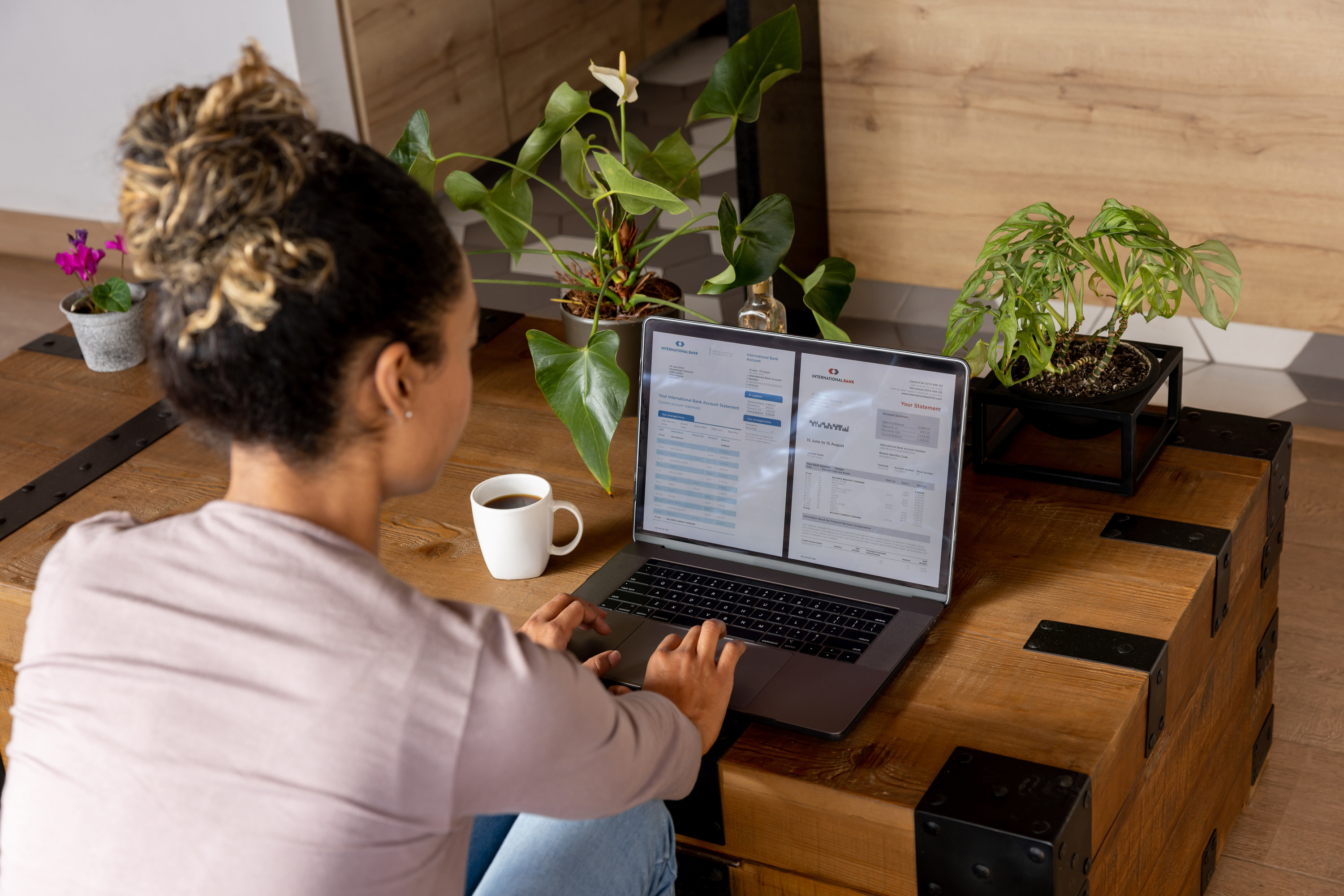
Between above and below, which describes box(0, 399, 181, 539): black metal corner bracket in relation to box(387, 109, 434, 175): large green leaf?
below

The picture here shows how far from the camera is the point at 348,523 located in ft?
2.77

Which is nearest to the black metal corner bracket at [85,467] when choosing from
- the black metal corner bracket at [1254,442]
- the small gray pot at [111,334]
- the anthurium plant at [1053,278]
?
the small gray pot at [111,334]

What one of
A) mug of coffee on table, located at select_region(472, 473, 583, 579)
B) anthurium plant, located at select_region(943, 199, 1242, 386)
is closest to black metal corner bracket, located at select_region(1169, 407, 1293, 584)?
anthurium plant, located at select_region(943, 199, 1242, 386)

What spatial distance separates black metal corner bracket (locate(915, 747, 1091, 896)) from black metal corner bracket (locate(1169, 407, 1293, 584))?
56 cm

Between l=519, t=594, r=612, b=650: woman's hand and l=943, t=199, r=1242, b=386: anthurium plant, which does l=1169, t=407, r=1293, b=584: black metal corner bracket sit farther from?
l=519, t=594, r=612, b=650: woman's hand

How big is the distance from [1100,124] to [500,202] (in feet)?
4.71

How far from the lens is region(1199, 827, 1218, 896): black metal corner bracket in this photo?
4.92ft

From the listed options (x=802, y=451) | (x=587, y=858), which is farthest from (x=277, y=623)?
(x=802, y=451)

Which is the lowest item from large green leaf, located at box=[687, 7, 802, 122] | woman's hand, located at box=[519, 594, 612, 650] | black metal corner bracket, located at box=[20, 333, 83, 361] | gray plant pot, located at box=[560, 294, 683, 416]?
black metal corner bracket, located at box=[20, 333, 83, 361]

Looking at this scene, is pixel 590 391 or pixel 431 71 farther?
pixel 431 71

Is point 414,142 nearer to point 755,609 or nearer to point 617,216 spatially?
point 617,216

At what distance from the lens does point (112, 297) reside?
1.77 meters

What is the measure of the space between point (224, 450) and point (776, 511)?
568 mm

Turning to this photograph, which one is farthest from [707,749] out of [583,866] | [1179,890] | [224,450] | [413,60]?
[413,60]
